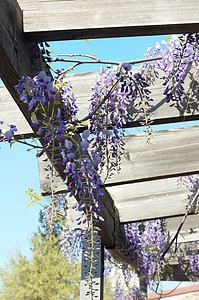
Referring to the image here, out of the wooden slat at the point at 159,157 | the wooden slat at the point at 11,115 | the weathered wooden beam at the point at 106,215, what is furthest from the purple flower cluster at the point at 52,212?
the wooden slat at the point at 11,115

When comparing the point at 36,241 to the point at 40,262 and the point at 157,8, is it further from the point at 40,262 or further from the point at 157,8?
the point at 157,8

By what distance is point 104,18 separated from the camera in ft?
4.80

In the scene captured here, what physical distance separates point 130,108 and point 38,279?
11.9 metres

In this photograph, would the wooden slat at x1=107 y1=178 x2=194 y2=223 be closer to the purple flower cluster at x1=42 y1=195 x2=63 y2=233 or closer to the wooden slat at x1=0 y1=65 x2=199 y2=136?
the purple flower cluster at x1=42 y1=195 x2=63 y2=233

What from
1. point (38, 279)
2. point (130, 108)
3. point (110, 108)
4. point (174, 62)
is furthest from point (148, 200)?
point (38, 279)

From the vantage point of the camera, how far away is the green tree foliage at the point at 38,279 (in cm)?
1299

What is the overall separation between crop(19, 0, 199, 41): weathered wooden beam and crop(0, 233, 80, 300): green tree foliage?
11917 millimetres

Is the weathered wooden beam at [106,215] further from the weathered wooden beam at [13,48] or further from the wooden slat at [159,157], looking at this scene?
the weathered wooden beam at [13,48]

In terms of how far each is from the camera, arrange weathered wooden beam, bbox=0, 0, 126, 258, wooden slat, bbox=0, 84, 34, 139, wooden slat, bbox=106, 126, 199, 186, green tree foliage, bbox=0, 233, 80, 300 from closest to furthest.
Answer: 1. weathered wooden beam, bbox=0, 0, 126, 258
2. wooden slat, bbox=0, 84, 34, 139
3. wooden slat, bbox=106, 126, 199, 186
4. green tree foliage, bbox=0, 233, 80, 300

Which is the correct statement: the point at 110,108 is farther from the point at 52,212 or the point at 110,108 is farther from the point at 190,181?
the point at 190,181

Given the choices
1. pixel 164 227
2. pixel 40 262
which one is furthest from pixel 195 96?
pixel 40 262

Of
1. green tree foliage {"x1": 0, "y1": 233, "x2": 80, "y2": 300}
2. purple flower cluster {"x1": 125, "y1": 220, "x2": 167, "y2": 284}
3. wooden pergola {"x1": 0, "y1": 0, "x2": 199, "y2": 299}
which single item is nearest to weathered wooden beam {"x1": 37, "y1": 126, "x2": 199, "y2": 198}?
wooden pergola {"x1": 0, "y1": 0, "x2": 199, "y2": 299}

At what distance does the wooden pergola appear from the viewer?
1437 mm

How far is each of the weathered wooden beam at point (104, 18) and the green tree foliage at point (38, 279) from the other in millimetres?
11917
